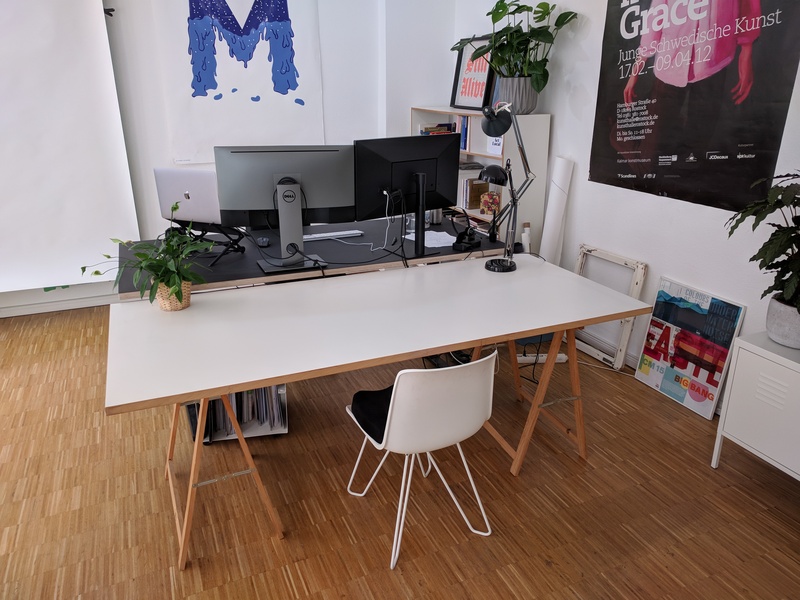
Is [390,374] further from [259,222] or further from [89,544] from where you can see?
[89,544]

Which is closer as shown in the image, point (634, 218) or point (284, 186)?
point (284, 186)

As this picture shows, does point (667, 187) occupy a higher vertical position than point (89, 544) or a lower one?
higher

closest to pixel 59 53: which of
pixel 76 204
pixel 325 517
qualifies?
pixel 76 204

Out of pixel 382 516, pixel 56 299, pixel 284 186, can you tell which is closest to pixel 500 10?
pixel 284 186

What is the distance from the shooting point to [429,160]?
9.52ft

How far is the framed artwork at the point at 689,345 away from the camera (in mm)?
2898

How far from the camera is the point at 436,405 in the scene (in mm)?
1797

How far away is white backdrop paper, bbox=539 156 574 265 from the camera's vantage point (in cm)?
365

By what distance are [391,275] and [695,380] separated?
68.1 inches

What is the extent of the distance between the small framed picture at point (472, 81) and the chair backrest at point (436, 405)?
9.30 ft

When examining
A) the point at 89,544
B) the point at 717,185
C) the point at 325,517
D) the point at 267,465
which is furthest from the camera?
the point at 717,185

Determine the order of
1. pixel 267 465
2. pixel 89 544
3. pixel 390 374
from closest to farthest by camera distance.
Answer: pixel 89 544
pixel 267 465
pixel 390 374

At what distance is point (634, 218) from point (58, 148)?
3.79 m

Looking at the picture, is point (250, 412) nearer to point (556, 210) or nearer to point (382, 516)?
point (382, 516)
